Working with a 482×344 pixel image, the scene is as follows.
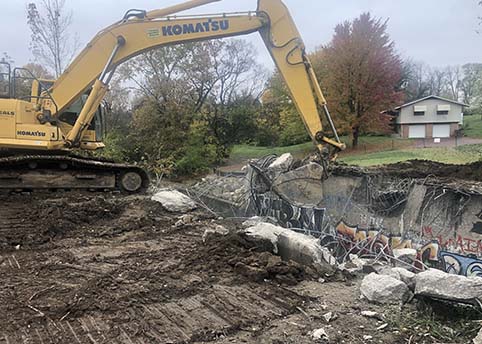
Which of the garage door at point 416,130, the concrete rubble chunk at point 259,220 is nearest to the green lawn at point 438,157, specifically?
the concrete rubble chunk at point 259,220

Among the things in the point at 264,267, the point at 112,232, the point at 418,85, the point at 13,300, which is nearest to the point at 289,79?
the point at 112,232

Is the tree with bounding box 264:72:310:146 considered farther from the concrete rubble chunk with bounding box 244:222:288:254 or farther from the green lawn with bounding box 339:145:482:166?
the concrete rubble chunk with bounding box 244:222:288:254

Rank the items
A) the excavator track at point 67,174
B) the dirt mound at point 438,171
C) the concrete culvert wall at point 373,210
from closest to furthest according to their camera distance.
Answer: the concrete culvert wall at point 373,210, the excavator track at point 67,174, the dirt mound at point 438,171

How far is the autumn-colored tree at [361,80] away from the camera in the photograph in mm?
33219

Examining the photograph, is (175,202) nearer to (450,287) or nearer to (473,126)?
(450,287)

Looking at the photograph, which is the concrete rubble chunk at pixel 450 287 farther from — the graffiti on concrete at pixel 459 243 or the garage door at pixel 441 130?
the garage door at pixel 441 130

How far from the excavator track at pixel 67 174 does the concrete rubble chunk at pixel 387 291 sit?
878 centimetres

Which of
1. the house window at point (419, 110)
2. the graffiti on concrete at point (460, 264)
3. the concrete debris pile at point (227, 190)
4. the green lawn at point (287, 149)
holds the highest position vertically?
the house window at point (419, 110)

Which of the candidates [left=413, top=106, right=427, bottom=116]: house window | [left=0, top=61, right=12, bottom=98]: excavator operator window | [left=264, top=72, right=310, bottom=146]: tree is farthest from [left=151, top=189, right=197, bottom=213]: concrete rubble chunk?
[left=413, top=106, right=427, bottom=116]: house window

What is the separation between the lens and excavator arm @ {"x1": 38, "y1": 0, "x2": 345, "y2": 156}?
9820 millimetres

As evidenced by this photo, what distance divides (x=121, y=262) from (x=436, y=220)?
5.00 meters

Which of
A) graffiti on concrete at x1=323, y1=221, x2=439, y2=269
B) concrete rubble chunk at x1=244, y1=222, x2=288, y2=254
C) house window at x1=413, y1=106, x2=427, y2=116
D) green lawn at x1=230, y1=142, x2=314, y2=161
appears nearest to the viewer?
concrete rubble chunk at x1=244, y1=222, x2=288, y2=254

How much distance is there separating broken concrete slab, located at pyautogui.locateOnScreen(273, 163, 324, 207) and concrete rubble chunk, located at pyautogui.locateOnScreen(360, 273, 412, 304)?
4570 mm

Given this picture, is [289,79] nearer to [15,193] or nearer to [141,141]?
[15,193]
